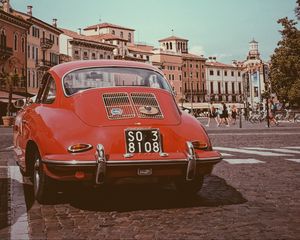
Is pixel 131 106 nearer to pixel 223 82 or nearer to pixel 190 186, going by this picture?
pixel 190 186

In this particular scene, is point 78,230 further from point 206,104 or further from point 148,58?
point 206,104

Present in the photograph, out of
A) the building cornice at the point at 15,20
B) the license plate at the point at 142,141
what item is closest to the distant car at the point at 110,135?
the license plate at the point at 142,141

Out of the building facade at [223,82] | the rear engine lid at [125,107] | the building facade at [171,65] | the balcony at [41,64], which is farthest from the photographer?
the building facade at [223,82]

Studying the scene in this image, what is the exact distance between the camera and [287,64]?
45969 millimetres

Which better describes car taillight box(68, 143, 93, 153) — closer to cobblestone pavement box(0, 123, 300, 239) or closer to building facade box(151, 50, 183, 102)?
cobblestone pavement box(0, 123, 300, 239)

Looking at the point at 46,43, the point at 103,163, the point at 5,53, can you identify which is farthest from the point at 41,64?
the point at 103,163

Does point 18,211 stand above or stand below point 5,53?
below

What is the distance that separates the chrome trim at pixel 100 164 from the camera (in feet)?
17.6

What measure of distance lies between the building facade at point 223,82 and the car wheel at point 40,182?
136m

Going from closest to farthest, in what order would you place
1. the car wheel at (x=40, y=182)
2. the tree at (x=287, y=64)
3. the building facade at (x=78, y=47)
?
the car wheel at (x=40, y=182)
the tree at (x=287, y=64)
the building facade at (x=78, y=47)

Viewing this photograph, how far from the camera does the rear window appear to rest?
6.47 meters

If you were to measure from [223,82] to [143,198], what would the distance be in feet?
480

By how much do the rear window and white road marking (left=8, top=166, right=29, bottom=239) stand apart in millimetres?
1429

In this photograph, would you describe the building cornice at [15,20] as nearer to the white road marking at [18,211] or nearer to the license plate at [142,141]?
the white road marking at [18,211]
